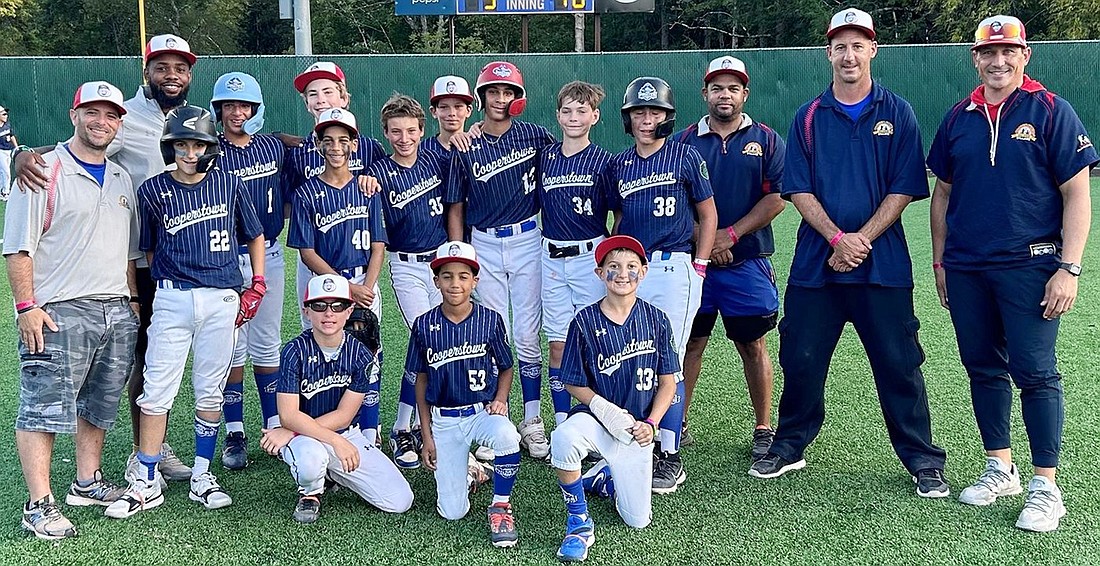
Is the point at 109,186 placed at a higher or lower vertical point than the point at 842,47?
lower

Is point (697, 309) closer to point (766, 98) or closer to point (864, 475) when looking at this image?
point (864, 475)

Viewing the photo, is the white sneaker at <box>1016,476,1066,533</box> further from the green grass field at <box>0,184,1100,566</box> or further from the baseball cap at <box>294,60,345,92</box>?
the baseball cap at <box>294,60,345,92</box>

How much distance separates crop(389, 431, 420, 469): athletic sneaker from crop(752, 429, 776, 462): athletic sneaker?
1.72 meters

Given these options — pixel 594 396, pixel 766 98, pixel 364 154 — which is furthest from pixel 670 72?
pixel 594 396

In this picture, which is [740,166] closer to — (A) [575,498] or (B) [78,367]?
(A) [575,498]

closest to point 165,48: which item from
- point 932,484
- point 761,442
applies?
point 761,442

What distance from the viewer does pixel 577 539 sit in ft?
12.8

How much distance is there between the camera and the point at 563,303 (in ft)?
16.5

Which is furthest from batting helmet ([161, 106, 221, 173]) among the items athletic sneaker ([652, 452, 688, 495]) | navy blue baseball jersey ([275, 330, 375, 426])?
athletic sneaker ([652, 452, 688, 495])

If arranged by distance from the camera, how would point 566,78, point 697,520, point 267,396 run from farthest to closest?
point 566,78, point 267,396, point 697,520

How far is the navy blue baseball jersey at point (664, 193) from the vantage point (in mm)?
4684

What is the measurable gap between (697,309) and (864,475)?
1.12 meters

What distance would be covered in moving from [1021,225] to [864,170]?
27.4 inches

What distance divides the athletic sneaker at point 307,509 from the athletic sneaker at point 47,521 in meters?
0.92
